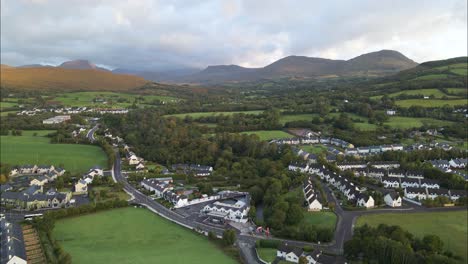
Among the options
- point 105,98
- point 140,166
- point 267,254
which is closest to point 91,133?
point 140,166

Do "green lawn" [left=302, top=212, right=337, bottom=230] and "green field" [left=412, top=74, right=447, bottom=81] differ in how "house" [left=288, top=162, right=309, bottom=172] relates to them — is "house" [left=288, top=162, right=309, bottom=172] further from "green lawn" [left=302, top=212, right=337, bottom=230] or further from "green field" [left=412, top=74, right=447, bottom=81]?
"green field" [left=412, top=74, right=447, bottom=81]

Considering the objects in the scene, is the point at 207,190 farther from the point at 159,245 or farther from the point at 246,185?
the point at 159,245

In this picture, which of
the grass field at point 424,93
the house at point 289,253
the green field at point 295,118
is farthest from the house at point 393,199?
the grass field at point 424,93

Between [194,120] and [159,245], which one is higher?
[194,120]

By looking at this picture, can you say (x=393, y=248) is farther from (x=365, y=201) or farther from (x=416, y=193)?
(x=416, y=193)

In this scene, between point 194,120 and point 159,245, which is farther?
point 194,120

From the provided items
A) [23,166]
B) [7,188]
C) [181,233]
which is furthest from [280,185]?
[23,166]
